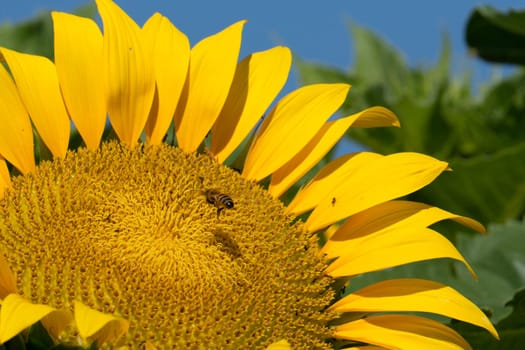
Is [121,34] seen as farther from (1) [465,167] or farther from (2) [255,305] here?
(1) [465,167]

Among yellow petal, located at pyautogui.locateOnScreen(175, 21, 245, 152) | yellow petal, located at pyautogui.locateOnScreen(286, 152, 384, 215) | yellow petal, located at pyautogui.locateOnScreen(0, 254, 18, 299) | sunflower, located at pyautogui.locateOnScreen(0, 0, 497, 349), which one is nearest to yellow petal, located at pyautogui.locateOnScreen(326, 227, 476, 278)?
sunflower, located at pyautogui.locateOnScreen(0, 0, 497, 349)

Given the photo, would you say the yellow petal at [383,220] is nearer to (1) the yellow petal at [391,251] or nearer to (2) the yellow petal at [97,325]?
(1) the yellow petal at [391,251]

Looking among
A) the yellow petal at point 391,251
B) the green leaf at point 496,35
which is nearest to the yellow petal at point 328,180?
the yellow petal at point 391,251

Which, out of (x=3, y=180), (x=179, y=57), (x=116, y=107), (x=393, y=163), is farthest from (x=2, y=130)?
(x=393, y=163)

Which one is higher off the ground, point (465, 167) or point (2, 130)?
point (465, 167)

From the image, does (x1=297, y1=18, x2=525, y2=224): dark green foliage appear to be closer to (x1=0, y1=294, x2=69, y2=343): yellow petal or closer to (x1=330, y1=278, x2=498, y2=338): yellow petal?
(x1=330, y1=278, x2=498, y2=338): yellow petal

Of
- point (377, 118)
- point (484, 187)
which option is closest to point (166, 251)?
point (377, 118)

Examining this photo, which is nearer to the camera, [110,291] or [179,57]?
[110,291]
